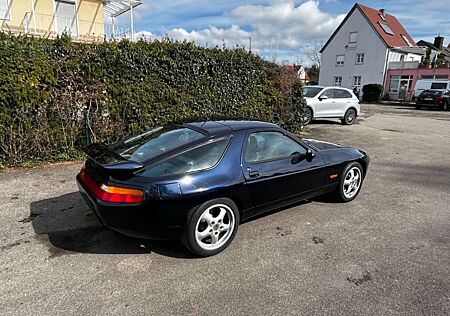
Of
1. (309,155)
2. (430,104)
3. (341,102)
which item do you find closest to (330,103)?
(341,102)

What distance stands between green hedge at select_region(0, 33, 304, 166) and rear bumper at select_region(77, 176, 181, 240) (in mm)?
2161

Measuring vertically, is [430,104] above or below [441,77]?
below

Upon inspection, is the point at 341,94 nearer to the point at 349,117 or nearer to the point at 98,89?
the point at 349,117

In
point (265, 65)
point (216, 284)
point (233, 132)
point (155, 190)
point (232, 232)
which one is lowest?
point (216, 284)

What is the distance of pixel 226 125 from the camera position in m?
3.49

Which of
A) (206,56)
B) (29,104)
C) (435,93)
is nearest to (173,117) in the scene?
(206,56)

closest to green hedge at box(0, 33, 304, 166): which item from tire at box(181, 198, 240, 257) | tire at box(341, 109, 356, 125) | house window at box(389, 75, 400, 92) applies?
tire at box(181, 198, 240, 257)

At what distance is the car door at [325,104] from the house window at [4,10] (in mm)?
14606

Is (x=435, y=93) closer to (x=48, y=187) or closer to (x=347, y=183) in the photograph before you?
(x=347, y=183)

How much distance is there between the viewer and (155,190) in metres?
2.65

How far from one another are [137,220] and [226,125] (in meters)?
1.50

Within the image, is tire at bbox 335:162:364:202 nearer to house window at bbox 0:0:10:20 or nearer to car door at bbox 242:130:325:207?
car door at bbox 242:130:325:207

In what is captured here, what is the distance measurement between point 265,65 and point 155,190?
24.2ft

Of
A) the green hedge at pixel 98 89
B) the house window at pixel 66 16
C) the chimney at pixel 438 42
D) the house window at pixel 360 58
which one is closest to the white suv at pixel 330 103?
the green hedge at pixel 98 89
